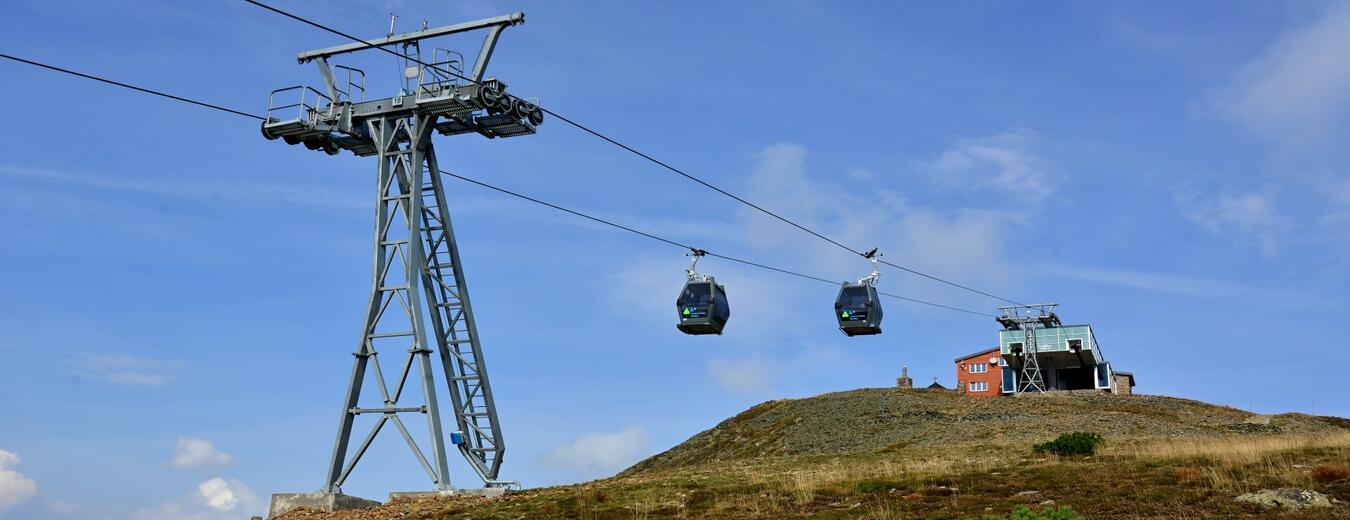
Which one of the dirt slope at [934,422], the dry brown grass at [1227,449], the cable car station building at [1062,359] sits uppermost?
the cable car station building at [1062,359]

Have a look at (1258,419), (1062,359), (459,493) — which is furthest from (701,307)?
(1062,359)

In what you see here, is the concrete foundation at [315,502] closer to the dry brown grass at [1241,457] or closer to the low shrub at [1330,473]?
the dry brown grass at [1241,457]

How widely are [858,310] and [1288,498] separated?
18973 millimetres

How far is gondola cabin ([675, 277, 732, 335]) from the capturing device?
1544 inches

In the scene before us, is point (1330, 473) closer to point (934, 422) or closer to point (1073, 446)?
point (1073, 446)

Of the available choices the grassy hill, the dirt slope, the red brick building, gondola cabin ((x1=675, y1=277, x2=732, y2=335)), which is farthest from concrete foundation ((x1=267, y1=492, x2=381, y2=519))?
the red brick building

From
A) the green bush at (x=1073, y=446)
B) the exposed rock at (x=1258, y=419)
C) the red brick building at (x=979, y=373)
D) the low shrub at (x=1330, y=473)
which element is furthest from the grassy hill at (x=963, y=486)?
the red brick building at (x=979, y=373)

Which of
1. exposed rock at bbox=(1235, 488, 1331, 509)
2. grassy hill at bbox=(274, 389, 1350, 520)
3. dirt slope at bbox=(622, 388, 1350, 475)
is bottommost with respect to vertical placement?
exposed rock at bbox=(1235, 488, 1331, 509)

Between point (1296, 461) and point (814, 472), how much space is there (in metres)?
12.1

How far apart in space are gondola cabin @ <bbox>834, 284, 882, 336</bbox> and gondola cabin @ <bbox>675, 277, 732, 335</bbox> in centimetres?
423

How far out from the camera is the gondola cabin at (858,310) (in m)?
40.8

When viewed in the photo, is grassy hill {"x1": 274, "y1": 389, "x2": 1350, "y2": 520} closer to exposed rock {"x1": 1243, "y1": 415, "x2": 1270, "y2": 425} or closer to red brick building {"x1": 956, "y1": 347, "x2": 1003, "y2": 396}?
exposed rock {"x1": 1243, "y1": 415, "x2": 1270, "y2": 425}

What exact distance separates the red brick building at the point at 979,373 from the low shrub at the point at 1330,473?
79.9 meters

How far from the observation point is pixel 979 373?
107938 mm
